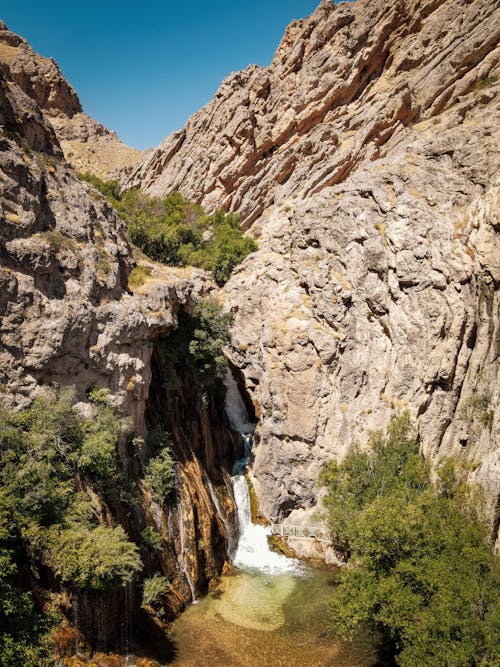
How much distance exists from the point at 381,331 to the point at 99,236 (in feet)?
60.5

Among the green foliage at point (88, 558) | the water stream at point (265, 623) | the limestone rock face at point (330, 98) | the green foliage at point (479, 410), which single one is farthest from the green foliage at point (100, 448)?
the limestone rock face at point (330, 98)

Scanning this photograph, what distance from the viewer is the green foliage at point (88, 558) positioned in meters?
14.6

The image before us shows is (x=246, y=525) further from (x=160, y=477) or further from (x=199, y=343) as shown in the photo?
(x=199, y=343)

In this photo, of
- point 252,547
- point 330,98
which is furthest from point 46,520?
point 330,98

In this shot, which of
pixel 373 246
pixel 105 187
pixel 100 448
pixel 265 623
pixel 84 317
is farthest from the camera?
pixel 105 187

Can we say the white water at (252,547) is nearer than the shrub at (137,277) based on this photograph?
No

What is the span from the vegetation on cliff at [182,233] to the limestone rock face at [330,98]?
5.06 metres

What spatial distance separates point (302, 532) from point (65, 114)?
79028 millimetres

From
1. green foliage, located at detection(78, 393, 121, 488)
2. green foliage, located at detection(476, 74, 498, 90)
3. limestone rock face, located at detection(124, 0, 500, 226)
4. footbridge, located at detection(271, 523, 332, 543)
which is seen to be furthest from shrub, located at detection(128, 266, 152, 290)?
green foliage, located at detection(476, 74, 498, 90)

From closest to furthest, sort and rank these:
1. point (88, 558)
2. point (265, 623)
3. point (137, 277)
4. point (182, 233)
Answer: point (88, 558) → point (265, 623) → point (137, 277) → point (182, 233)

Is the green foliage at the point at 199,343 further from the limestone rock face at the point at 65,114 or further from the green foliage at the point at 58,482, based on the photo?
the limestone rock face at the point at 65,114

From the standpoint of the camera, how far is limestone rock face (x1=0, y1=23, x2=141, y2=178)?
68812 millimetres

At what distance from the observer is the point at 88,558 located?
1472 cm

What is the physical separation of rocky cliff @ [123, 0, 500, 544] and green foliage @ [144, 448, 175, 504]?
10102 mm
